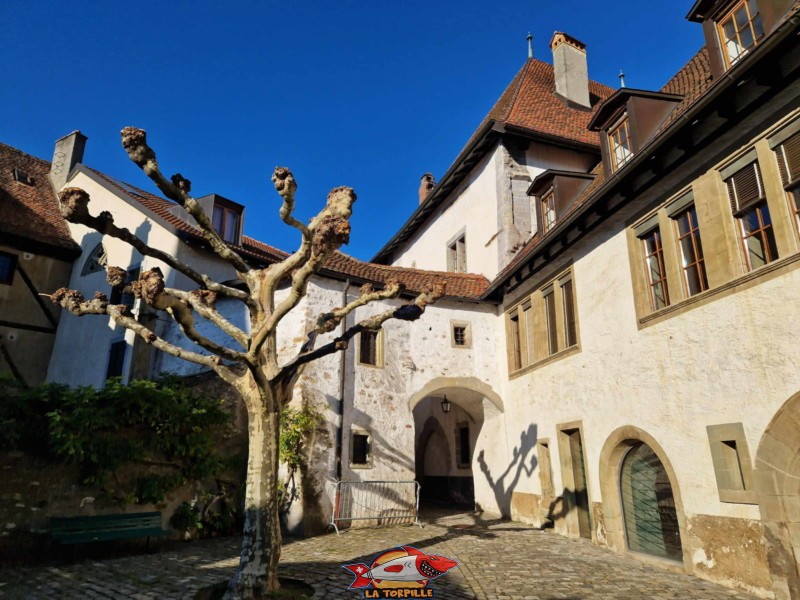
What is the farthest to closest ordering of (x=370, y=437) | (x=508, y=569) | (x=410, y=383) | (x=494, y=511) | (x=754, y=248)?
(x=494, y=511), (x=410, y=383), (x=370, y=437), (x=508, y=569), (x=754, y=248)

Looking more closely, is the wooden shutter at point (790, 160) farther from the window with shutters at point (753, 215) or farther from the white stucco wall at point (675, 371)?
the white stucco wall at point (675, 371)

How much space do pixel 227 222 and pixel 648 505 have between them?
43.1 ft

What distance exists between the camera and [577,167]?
53.8ft

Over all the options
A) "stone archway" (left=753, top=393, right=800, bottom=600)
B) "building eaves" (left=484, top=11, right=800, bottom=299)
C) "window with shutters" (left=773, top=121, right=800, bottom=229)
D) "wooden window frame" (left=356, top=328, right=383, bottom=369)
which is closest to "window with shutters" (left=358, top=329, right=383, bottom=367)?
"wooden window frame" (left=356, top=328, right=383, bottom=369)

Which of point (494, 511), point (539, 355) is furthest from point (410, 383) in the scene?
point (494, 511)

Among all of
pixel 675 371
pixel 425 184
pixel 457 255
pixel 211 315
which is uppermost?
pixel 425 184

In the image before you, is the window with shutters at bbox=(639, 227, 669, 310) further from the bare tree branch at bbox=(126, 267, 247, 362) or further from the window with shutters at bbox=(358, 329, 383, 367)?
the bare tree branch at bbox=(126, 267, 247, 362)

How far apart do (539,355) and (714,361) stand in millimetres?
5417

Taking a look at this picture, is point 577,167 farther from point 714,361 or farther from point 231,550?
point 231,550

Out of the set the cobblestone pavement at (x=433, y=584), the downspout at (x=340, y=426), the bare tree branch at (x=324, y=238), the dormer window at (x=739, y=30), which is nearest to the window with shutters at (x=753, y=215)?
the dormer window at (x=739, y=30)

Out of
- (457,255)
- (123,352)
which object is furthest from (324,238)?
(457,255)

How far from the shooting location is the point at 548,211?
1409 cm

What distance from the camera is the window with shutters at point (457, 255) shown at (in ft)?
59.0

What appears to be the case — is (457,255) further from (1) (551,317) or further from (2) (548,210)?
(1) (551,317)
